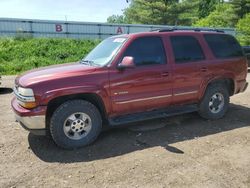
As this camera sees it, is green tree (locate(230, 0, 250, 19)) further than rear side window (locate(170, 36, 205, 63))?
Yes

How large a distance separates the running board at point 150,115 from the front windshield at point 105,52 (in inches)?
39.6

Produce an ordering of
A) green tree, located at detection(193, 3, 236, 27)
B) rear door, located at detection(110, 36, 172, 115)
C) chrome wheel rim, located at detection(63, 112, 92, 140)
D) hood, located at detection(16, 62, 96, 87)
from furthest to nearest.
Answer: green tree, located at detection(193, 3, 236, 27) < rear door, located at detection(110, 36, 172, 115) < chrome wheel rim, located at detection(63, 112, 92, 140) < hood, located at detection(16, 62, 96, 87)

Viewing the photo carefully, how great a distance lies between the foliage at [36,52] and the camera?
17.0 m

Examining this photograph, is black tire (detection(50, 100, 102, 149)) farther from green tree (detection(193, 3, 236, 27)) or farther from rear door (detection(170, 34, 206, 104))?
green tree (detection(193, 3, 236, 27))

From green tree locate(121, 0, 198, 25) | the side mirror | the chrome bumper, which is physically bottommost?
the chrome bumper

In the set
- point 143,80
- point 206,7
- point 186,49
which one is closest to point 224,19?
point 206,7

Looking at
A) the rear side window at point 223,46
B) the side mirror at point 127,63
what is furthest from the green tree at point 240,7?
the side mirror at point 127,63

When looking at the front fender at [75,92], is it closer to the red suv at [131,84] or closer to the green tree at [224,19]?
the red suv at [131,84]

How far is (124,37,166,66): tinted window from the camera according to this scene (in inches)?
216

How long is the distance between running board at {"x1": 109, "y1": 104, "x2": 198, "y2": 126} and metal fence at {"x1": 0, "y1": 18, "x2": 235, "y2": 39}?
1613 cm

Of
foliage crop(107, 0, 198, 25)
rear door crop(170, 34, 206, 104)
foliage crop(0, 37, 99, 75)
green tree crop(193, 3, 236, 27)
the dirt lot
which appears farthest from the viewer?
foliage crop(107, 0, 198, 25)

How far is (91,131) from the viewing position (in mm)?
5141

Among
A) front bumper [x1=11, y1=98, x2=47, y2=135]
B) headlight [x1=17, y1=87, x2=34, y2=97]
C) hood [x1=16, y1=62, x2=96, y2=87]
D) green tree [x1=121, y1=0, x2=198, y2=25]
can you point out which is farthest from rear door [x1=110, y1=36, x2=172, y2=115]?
green tree [x1=121, y1=0, x2=198, y2=25]

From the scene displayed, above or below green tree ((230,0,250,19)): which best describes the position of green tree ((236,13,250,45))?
below
